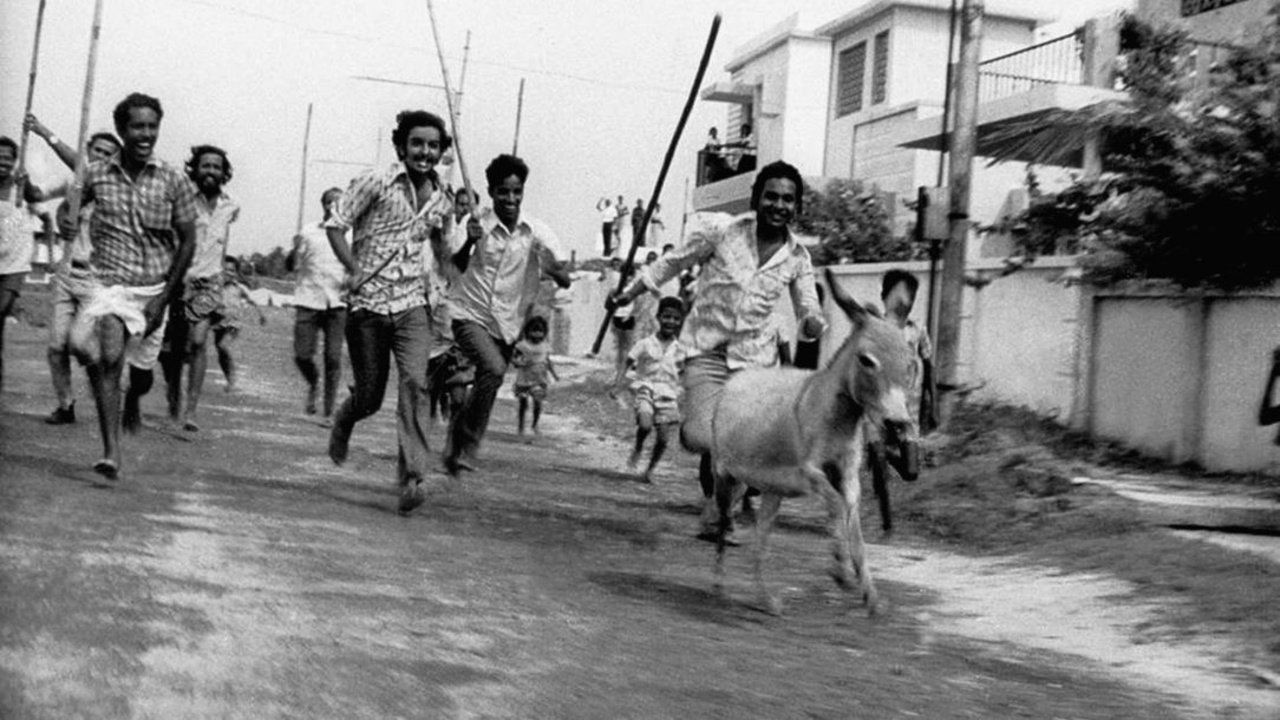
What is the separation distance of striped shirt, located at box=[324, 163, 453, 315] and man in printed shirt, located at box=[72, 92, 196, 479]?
829mm

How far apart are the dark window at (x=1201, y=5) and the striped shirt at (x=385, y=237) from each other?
578 inches

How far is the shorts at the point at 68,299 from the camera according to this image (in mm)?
8953

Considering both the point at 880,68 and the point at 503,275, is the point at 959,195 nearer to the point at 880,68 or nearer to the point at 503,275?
the point at 503,275

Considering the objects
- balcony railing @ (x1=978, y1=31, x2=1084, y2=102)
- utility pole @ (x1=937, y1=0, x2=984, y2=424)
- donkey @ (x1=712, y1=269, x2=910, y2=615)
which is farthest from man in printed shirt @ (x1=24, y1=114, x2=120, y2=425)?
balcony railing @ (x1=978, y1=31, x2=1084, y2=102)

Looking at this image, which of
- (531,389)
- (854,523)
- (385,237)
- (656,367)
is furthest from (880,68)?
(854,523)

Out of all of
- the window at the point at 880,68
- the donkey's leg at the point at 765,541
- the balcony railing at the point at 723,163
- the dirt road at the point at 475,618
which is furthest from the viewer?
the balcony railing at the point at 723,163

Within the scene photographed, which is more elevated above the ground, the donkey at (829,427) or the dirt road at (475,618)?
the donkey at (829,427)

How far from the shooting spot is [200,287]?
12547mm

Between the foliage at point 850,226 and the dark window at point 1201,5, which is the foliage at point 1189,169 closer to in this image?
the dark window at point 1201,5

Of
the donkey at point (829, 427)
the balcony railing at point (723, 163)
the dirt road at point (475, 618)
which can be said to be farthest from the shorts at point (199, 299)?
the balcony railing at point (723, 163)

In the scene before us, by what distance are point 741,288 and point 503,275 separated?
7.64ft

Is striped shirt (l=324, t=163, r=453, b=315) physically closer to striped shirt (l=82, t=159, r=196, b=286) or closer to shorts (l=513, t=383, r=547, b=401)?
striped shirt (l=82, t=159, r=196, b=286)

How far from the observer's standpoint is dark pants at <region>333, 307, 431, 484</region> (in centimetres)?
916

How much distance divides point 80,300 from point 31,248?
258cm
